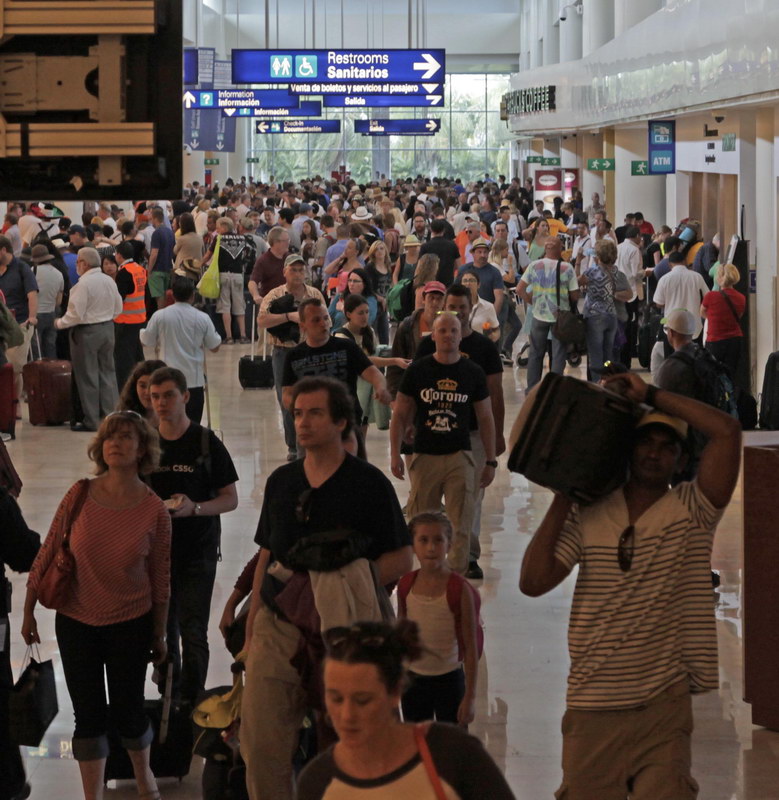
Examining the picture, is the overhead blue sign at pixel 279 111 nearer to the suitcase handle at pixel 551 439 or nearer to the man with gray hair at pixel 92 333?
the man with gray hair at pixel 92 333

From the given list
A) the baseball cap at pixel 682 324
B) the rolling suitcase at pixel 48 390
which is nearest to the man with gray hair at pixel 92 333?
the rolling suitcase at pixel 48 390

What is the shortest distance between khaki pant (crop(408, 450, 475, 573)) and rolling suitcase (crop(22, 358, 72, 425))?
7.01m

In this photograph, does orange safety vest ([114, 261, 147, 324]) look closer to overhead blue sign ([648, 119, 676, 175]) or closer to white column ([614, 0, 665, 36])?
overhead blue sign ([648, 119, 676, 175])

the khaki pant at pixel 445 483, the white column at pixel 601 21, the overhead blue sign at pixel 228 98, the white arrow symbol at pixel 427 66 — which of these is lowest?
the khaki pant at pixel 445 483

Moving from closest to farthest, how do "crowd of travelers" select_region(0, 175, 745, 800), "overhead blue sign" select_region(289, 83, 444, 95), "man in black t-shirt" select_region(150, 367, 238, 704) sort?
"crowd of travelers" select_region(0, 175, 745, 800)
"man in black t-shirt" select_region(150, 367, 238, 704)
"overhead blue sign" select_region(289, 83, 444, 95)

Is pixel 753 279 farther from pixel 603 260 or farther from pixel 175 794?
pixel 175 794

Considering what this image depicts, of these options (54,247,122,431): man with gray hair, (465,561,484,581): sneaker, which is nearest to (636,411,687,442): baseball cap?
(465,561,484,581): sneaker

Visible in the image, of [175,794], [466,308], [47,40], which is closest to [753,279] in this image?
[466,308]

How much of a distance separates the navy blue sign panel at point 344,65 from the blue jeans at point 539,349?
11774 millimetres

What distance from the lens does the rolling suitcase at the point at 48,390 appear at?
1421 centimetres

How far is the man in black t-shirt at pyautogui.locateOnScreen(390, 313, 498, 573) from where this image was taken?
25.6ft

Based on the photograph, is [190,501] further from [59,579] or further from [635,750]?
[635,750]

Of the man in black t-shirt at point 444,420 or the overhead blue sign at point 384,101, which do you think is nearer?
the man in black t-shirt at point 444,420

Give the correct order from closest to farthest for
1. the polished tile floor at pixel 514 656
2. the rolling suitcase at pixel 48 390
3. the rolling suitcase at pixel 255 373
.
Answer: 1. the polished tile floor at pixel 514 656
2. the rolling suitcase at pixel 48 390
3. the rolling suitcase at pixel 255 373
